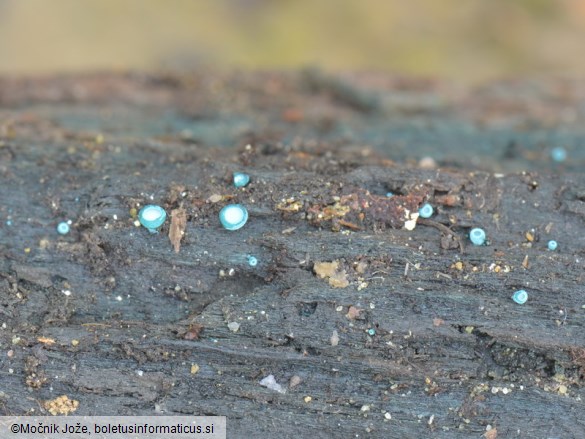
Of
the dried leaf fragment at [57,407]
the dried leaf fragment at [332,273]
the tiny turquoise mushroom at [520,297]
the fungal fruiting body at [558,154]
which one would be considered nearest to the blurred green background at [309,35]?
the fungal fruiting body at [558,154]

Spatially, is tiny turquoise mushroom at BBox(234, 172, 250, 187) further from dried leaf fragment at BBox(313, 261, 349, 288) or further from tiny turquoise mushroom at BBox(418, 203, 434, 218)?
tiny turquoise mushroom at BBox(418, 203, 434, 218)

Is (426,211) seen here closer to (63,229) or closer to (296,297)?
(296,297)

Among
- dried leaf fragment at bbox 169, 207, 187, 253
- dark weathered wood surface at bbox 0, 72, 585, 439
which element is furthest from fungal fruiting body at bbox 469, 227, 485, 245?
dried leaf fragment at bbox 169, 207, 187, 253

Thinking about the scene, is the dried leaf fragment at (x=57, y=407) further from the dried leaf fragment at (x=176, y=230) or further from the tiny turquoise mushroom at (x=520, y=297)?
the tiny turquoise mushroom at (x=520, y=297)

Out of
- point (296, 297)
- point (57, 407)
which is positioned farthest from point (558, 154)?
point (57, 407)

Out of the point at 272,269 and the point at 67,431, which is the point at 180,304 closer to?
the point at 272,269

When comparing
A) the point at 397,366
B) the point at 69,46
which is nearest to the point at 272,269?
the point at 397,366
